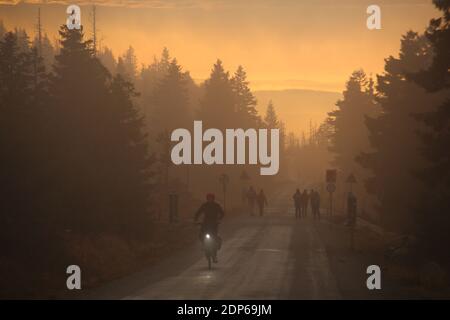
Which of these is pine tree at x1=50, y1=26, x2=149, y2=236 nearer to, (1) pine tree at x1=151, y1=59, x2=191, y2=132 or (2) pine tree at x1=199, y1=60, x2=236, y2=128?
(2) pine tree at x1=199, y1=60, x2=236, y2=128

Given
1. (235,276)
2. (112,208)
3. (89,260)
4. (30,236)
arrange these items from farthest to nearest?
(112,208)
(89,260)
(30,236)
(235,276)

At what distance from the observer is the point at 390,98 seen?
5244 centimetres

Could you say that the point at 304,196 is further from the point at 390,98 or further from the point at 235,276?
the point at 235,276

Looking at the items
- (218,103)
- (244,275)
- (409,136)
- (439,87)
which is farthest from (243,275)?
(218,103)

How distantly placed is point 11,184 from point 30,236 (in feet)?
5.38

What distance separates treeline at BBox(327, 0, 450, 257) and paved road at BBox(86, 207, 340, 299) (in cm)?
440

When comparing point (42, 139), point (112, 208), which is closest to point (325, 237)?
point (112, 208)

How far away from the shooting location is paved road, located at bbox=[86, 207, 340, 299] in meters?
16.2

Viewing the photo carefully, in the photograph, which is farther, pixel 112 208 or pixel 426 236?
pixel 112 208

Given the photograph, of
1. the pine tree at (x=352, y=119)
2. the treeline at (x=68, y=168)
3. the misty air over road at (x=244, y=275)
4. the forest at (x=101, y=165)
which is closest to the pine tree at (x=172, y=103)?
the pine tree at (x=352, y=119)

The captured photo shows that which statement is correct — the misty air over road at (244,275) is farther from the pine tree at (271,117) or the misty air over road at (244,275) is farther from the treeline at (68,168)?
the pine tree at (271,117)

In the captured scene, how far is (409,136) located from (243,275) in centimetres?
3258

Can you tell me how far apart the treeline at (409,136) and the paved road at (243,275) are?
4.40 metres

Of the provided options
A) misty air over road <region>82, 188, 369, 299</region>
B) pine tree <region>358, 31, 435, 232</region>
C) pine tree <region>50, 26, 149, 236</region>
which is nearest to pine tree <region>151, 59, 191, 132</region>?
pine tree <region>358, 31, 435, 232</region>
